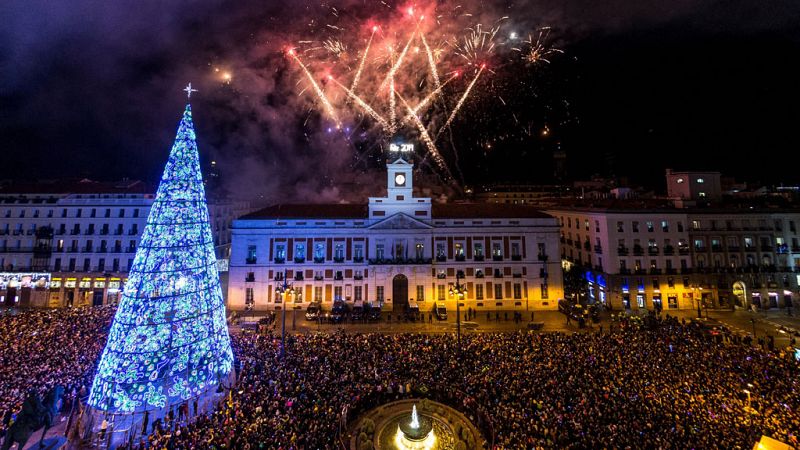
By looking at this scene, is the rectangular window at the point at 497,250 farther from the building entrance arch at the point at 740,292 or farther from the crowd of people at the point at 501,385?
the building entrance arch at the point at 740,292

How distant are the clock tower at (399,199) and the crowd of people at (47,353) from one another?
26.7 m

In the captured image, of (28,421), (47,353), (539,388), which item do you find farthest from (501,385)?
(47,353)

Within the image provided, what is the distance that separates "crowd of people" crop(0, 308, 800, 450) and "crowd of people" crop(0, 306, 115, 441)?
0.31ft

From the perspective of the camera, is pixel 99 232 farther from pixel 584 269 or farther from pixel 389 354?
A: pixel 584 269

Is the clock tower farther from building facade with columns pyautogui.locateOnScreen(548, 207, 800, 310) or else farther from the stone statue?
the stone statue

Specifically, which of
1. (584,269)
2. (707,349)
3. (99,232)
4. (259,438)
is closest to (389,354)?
(259,438)

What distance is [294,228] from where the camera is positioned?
133 ft

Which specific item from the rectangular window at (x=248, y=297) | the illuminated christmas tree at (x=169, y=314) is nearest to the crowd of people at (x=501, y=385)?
the illuminated christmas tree at (x=169, y=314)

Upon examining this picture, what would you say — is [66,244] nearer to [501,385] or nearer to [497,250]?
[501,385]

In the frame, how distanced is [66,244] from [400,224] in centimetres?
3801

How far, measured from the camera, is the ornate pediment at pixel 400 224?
40500 mm

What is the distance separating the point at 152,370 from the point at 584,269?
143ft

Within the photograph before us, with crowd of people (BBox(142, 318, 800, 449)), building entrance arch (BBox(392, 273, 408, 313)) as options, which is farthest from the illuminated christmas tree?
building entrance arch (BBox(392, 273, 408, 313))

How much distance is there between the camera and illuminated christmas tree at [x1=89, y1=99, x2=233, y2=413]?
1484 centimetres
